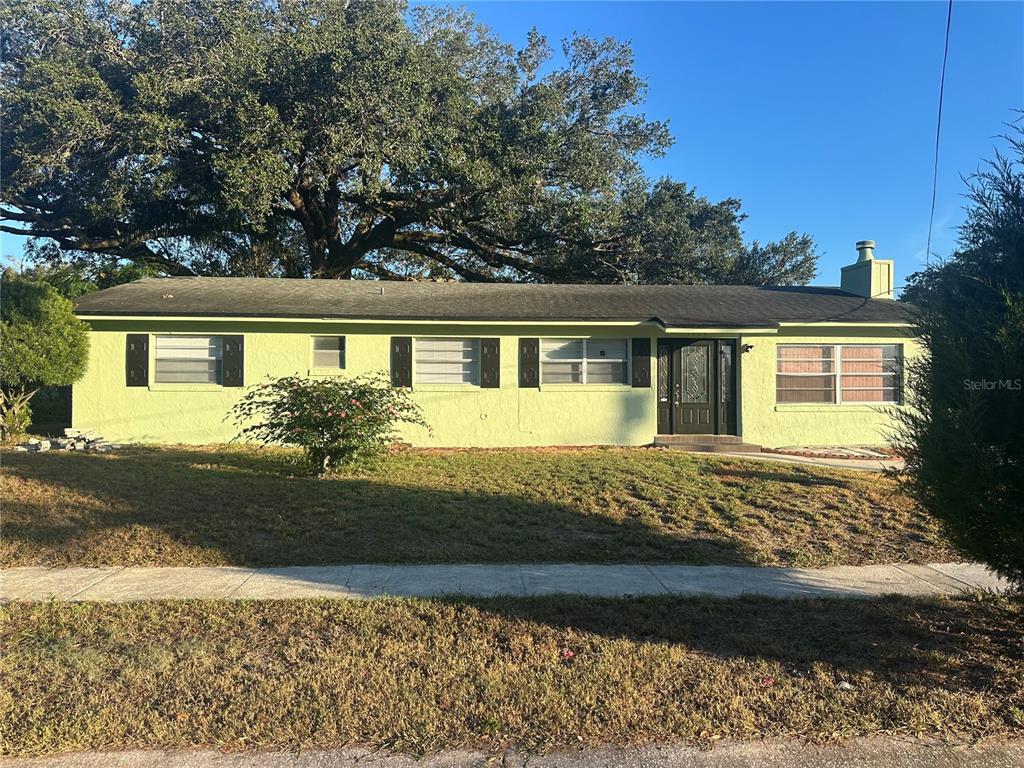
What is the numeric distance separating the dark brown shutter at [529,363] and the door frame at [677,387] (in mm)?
2467

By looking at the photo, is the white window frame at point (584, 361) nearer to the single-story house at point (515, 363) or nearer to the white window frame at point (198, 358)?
the single-story house at point (515, 363)

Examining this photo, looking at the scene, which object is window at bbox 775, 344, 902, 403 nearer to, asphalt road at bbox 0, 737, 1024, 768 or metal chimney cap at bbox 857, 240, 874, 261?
metal chimney cap at bbox 857, 240, 874, 261

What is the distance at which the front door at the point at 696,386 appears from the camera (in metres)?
13.2

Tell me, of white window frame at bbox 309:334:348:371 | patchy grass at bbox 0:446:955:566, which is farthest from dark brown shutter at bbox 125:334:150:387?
white window frame at bbox 309:334:348:371

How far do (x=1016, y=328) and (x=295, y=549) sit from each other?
5776 mm

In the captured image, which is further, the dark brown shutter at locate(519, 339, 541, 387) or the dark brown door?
the dark brown door

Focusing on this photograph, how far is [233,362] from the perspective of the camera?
12625 mm

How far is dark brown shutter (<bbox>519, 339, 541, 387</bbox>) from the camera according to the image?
13.0 metres

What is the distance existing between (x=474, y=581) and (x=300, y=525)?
2.42m

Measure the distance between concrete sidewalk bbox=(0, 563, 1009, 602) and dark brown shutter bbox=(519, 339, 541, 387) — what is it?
725 cm

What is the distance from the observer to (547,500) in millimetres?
7922

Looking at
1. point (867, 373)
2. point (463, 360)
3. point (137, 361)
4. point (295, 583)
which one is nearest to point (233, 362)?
point (137, 361)

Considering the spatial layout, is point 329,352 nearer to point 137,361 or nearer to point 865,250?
point 137,361

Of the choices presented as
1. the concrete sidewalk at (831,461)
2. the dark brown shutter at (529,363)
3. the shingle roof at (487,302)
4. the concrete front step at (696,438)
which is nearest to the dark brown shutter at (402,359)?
the shingle roof at (487,302)
